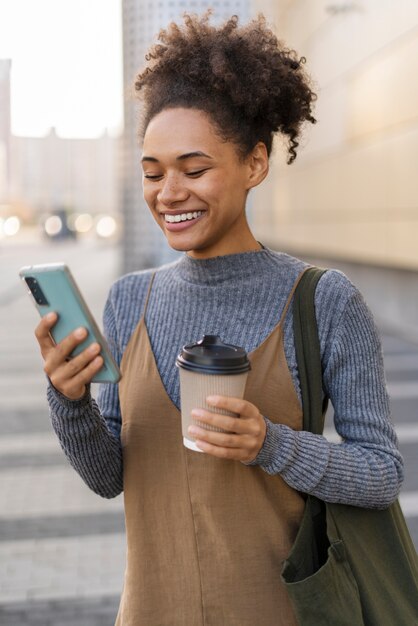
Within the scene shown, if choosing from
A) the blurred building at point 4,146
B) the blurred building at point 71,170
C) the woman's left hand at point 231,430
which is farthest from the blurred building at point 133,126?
the blurred building at point 71,170

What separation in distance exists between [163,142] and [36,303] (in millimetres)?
342

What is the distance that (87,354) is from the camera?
3.73ft

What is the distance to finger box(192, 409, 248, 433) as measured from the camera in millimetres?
1075

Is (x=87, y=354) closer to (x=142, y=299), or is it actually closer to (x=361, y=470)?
(x=142, y=299)

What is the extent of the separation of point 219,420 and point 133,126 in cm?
908

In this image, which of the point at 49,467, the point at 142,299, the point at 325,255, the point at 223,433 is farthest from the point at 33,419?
the point at 325,255

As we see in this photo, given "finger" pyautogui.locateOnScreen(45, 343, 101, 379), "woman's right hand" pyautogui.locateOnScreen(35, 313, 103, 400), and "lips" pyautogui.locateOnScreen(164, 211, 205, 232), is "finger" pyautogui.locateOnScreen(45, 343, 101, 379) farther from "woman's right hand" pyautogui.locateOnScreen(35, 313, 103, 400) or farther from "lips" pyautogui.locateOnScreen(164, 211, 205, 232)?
"lips" pyautogui.locateOnScreen(164, 211, 205, 232)

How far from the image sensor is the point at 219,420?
107 centimetres

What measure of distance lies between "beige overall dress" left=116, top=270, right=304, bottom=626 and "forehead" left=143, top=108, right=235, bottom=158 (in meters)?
0.30

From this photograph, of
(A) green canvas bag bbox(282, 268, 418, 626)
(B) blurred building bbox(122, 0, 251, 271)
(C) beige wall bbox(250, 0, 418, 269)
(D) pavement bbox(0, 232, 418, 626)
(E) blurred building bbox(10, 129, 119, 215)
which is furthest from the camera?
(E) blurred building bbox(10, 129, 119, 215)

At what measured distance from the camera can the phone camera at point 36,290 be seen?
44.9 inches

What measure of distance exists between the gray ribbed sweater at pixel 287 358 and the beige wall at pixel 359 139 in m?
7.46

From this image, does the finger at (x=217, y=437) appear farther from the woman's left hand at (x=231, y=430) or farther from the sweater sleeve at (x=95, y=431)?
Answer: the sweater sleeve at (x=95, y=431)

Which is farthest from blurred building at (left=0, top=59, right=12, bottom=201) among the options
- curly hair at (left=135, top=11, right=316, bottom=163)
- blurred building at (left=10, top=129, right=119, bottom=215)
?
curly hair at (left=135, top=11, right=316, bottom=163)
